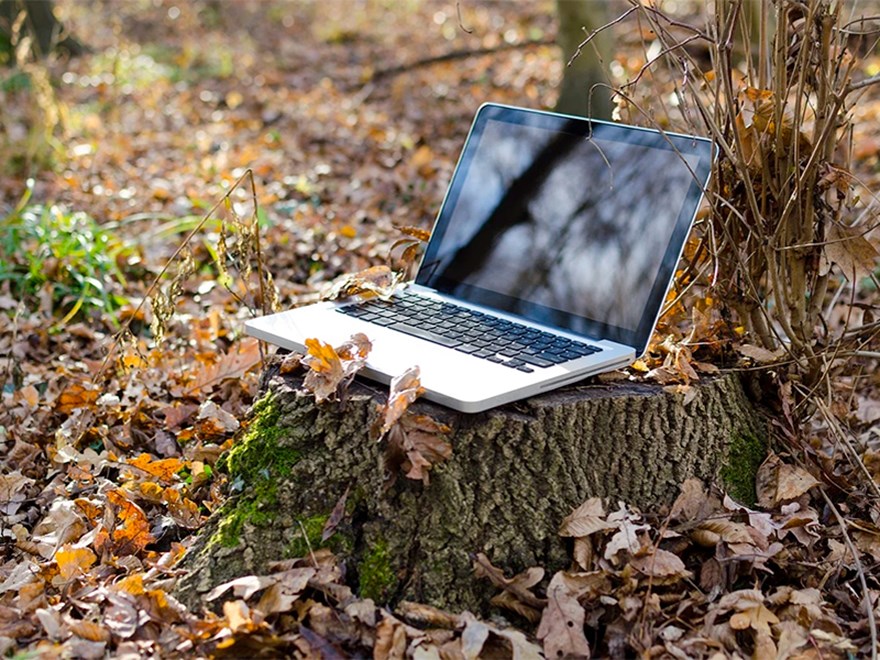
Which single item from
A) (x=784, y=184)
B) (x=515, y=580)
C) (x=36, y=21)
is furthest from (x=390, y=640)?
(x=36, y=21)

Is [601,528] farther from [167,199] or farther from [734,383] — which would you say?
[167,199]

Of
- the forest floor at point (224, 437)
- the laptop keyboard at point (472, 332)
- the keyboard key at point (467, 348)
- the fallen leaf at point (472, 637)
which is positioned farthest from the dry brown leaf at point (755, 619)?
the keyboard key at point (467, 348)

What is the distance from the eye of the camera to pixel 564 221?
2.82 meters

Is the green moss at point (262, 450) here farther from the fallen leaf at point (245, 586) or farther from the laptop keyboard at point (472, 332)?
the laptop keyboard at point (472, 332)

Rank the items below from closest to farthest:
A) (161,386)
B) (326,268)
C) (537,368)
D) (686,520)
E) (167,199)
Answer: (537,368) → (686,520) → (161,386) → (326,268) → (167,199)

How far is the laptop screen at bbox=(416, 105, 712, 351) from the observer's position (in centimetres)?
256

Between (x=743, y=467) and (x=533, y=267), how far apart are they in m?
0.84

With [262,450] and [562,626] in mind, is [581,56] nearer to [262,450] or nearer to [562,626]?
[262,450]

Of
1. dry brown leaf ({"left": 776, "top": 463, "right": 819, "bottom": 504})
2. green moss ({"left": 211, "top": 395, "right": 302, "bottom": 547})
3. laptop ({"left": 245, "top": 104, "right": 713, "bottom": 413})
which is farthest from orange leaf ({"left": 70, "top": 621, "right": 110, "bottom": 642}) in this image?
dry brown leaf ({"left": 776, "top": 463, "right": 819, "bottom": 504})

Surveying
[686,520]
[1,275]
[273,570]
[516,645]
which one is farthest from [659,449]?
[1,275]

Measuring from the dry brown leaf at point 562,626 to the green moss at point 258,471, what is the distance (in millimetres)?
748

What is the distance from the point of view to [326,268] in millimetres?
4906

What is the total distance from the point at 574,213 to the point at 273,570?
1.32 m

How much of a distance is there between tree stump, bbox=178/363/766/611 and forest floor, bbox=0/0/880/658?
0.23 feet
